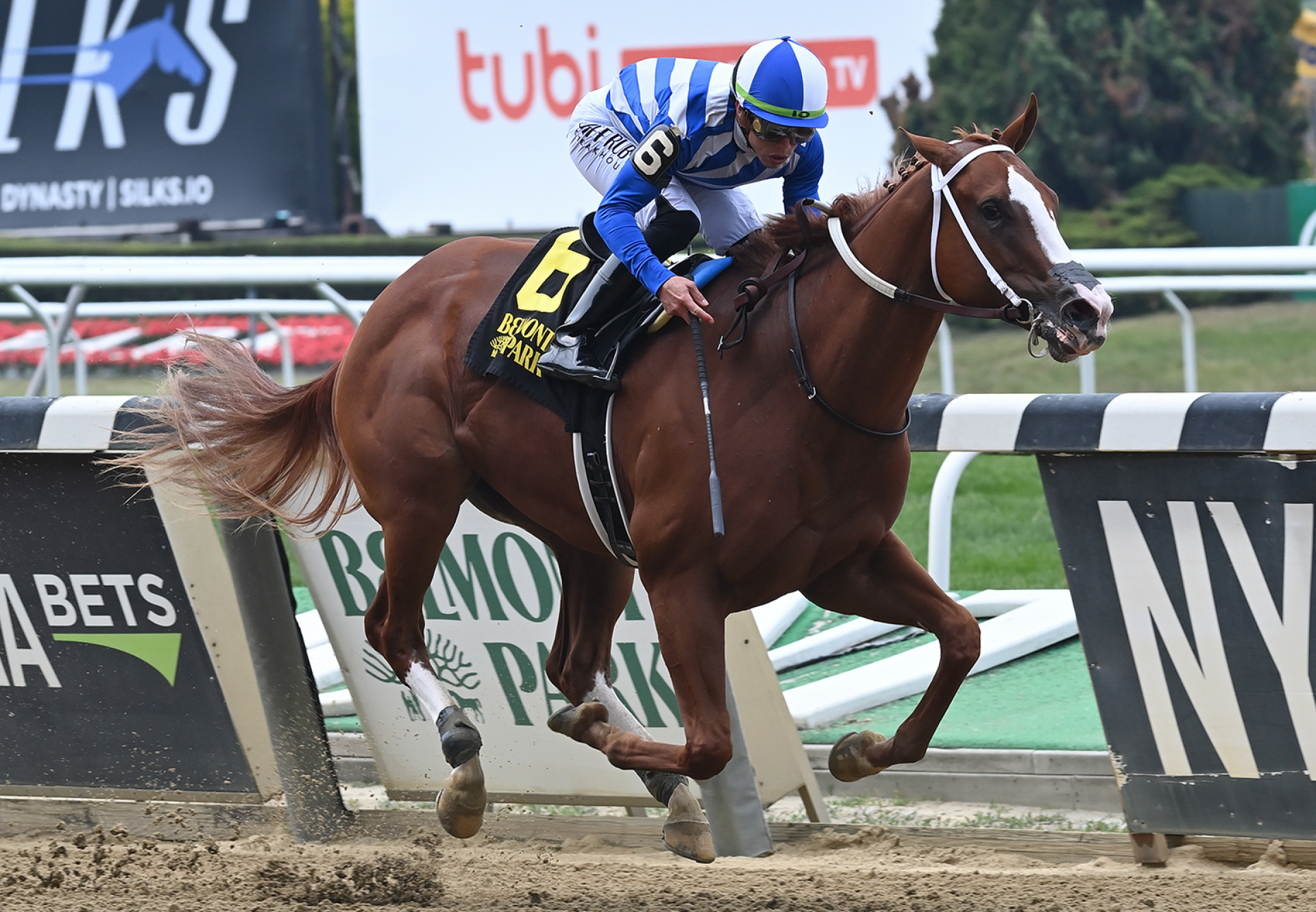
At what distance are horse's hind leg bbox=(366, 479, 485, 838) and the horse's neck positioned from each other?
1081mm

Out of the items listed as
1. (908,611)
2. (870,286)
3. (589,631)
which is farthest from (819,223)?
(589,631)

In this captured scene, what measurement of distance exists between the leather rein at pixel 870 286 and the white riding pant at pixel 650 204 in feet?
0.67

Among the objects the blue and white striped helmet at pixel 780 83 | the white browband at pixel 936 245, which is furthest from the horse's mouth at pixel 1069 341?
the blue and white striped helmet at pixel 780 83

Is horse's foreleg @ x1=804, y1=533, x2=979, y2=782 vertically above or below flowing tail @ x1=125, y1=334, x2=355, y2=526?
below

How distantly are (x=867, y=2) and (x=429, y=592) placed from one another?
13.3m

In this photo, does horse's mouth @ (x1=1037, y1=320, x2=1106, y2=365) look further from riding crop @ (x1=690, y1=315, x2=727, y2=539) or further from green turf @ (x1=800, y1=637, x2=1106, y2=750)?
green turf @ (x1=800, y1=637, x2=1106, y2=750)

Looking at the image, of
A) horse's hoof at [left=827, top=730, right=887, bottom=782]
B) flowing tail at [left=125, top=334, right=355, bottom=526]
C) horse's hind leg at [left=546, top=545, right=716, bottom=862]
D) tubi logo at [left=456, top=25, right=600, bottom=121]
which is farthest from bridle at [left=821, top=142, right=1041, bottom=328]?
tubi logo at [left=456, top=25, right=600, bottom=121]

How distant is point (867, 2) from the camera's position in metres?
16.4

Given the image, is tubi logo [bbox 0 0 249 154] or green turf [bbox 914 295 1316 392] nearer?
green turf [bbox 914 295 1316 392]

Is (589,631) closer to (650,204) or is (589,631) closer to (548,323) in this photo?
(548,323)

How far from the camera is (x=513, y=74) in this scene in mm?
16500

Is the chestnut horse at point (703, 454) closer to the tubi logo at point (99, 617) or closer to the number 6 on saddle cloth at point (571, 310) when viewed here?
the number 6 on saddle cloth at point (571, 310)

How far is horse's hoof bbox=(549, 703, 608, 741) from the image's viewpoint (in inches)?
146

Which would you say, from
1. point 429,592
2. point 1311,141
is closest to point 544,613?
point 429,592
